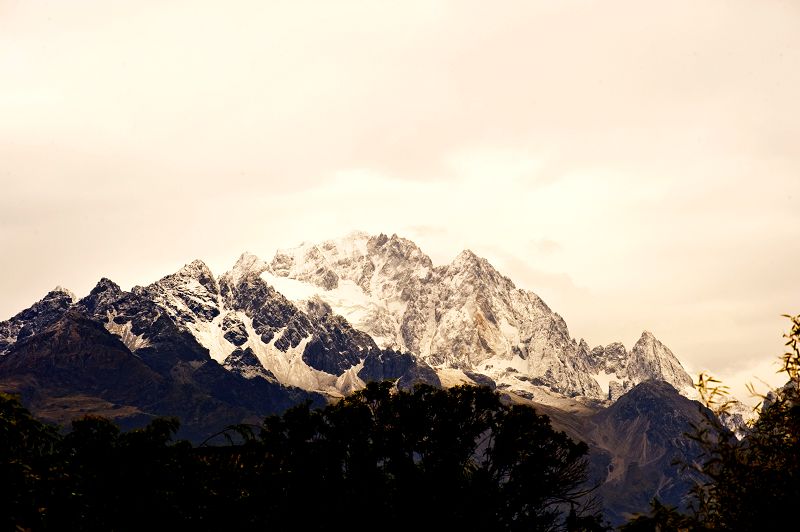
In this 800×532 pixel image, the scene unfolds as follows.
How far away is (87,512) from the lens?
173 feet

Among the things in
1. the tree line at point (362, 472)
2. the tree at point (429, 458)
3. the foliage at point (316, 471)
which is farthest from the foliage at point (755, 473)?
the tree at point (429, 458)

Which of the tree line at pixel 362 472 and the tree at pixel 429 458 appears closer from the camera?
the tree line at pixel 362 472

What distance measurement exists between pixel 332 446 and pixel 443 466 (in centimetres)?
839

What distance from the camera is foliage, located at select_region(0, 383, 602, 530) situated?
51875 millimetres

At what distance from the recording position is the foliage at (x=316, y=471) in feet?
170

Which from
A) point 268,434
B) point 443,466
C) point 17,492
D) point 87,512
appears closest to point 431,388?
point 443,466

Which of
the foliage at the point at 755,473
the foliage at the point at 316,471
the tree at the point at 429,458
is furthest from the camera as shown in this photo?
the tree at the point at 429,458

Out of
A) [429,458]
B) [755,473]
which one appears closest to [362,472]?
[429,458]

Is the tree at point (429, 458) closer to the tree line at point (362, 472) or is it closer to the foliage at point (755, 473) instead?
the tree line at point (362, 472)

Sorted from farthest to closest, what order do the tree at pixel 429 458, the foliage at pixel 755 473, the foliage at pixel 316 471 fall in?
the tree at pixel 429 458
the foliage at pixel 316 471
the foliage at pixel 755 473

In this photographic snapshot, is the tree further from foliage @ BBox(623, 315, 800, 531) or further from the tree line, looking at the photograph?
foliage @ BBox(623, 315, 800, 531)

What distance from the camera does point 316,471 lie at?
70.8 m

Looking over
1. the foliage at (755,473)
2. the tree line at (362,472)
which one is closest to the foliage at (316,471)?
the tree line at (362,472)

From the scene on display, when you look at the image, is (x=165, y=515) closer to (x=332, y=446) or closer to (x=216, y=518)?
(x=216, y=518)
